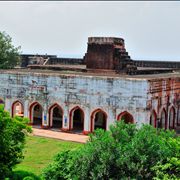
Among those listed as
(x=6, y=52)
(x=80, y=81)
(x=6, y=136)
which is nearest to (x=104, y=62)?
(x=80, y=81)

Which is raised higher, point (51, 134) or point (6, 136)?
Answer: point (6, 136)

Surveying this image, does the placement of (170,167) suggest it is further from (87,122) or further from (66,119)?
(66,119)

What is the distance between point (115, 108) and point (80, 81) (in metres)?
3.21

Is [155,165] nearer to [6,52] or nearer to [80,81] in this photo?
[80,81]

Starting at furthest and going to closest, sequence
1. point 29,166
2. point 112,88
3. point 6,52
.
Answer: point 6,52 → point 112,88 → point 29,166

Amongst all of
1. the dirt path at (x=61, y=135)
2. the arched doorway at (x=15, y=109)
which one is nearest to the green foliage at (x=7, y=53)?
the arched doorway at (x=15, y=109)

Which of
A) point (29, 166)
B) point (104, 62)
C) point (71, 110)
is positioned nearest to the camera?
point (29, 166)

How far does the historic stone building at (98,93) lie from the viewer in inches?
992

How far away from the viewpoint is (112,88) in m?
25.7

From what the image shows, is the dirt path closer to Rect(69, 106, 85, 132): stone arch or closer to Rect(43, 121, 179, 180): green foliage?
Rect(69, 106, 85, 132): stone arch

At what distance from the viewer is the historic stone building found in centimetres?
2520

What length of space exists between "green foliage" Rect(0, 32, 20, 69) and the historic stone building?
9247mm

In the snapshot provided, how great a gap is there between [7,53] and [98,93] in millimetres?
16795

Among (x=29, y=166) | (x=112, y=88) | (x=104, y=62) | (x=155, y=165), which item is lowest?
(x=29, y=166)
